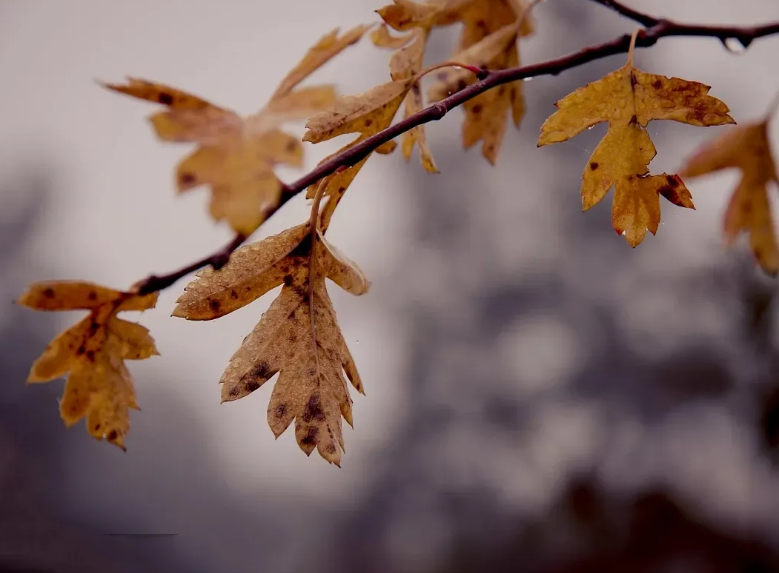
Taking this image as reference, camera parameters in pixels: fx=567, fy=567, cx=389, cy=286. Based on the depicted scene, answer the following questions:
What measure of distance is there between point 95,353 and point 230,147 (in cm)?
26

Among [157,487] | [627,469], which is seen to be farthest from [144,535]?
[627,469]

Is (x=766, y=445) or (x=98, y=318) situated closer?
(x=98, y=318)

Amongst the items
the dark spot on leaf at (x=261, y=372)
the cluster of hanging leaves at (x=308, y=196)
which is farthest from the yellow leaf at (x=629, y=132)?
the dark spot on leaf at (x=261, y=372)

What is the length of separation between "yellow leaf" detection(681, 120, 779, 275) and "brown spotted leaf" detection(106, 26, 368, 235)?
2.35ft

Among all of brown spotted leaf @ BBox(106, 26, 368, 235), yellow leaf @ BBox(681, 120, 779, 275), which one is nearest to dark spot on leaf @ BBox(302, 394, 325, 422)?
brown spotted leaf @ BBox(106, 26, 368, 235)

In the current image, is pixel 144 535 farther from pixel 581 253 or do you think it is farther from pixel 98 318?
pixel 98 318

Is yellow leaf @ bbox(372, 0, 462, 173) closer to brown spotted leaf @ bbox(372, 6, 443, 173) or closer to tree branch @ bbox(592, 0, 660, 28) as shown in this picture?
brown spotted leaf @ bbox(372, 6, 443, 173)

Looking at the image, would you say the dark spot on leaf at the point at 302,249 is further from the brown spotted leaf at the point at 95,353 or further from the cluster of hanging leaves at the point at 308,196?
the brown spotted leaf at the point at 95,353

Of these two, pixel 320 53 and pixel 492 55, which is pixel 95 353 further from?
pixel 492 55

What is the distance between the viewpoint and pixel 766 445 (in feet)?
26.0

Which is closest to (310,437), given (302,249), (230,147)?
(302,249)

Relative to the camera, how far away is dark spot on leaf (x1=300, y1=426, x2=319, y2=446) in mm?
594

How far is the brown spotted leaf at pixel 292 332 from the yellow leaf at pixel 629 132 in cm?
30

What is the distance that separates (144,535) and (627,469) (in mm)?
9283
